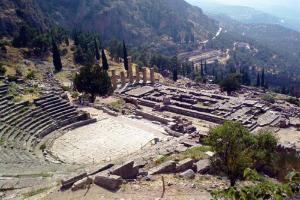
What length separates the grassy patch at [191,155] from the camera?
24.6m

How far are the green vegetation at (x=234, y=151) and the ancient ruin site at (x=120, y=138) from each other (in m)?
0.91

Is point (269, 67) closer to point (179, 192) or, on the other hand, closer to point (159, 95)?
point (159, 95)

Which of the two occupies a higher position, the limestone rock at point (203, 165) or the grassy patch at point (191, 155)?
the limestone rock at point (203, 165)

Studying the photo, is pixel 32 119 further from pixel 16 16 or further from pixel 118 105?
pixel 16 16

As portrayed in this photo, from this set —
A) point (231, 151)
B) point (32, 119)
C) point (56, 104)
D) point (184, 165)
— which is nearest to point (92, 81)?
point (56, 104)

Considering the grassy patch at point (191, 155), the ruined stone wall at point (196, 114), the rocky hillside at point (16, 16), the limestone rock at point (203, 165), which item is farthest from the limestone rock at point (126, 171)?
the rocky hillside at point (16, 16)

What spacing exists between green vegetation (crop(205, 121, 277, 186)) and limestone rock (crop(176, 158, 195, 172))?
150 centimetres

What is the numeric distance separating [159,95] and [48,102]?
18.7 metres

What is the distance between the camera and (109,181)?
17.7 meters

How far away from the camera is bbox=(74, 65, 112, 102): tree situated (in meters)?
45.3

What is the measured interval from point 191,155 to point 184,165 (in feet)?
10.6

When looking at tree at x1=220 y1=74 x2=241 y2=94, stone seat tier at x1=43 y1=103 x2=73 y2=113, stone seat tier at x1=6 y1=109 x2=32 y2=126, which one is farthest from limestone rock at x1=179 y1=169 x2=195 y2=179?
tree at x1=220 y1=74 x2=241 y2=94

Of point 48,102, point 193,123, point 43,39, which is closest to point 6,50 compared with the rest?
point 43,39

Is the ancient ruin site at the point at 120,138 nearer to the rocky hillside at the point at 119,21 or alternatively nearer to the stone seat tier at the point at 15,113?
the stone seat tier at the point at 15,113
